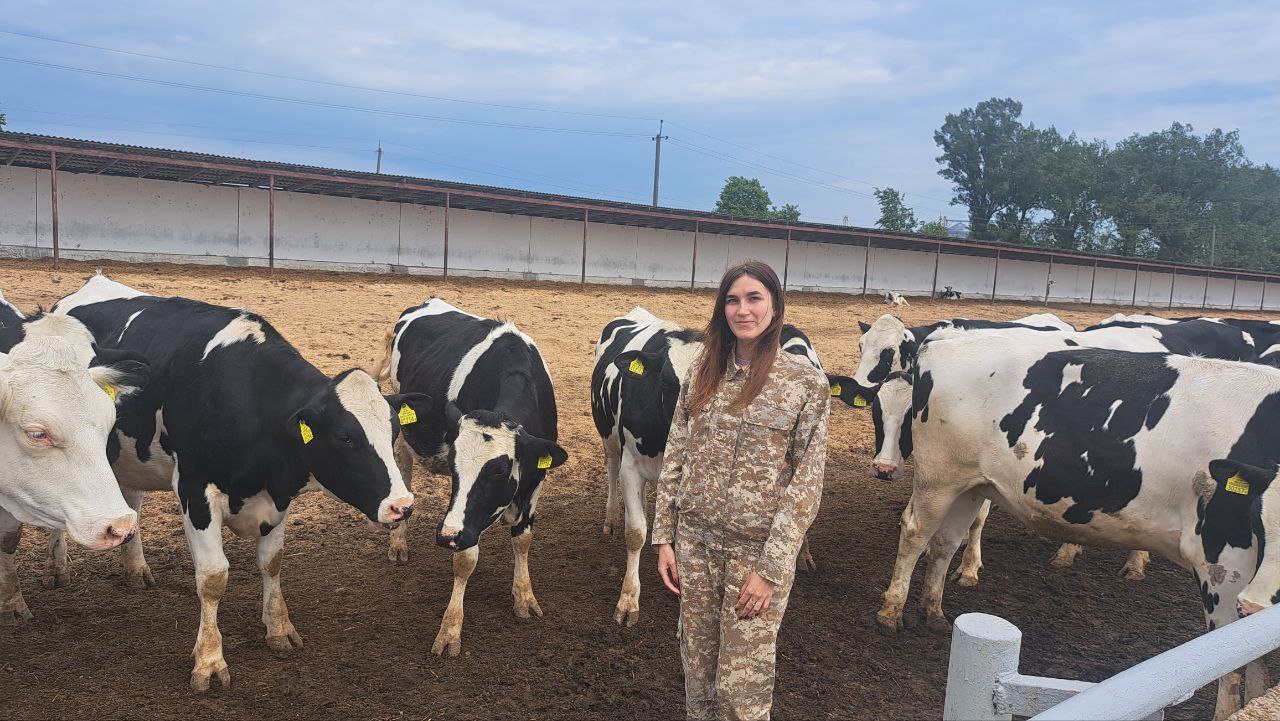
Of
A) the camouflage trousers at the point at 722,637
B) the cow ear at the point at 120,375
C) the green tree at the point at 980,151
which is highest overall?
the green tree at the point at 980,151

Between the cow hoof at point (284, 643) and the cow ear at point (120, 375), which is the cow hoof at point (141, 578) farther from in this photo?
the cow ear at point (120, 375)

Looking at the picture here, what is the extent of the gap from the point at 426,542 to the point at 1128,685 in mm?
5752

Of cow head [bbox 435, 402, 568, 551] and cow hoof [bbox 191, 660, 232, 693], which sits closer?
cow hoof [bbox 191, 660, 232, 693]

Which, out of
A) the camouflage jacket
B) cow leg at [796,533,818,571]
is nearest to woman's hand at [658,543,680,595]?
the camouflage jacket

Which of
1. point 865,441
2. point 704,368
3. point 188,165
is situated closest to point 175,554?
point 704,368

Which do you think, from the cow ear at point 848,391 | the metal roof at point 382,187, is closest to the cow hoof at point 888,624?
the cow ear at point 848,391

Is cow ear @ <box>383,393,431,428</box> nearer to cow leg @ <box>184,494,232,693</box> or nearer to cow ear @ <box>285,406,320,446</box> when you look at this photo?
cow ear @ <box>285,406,320,446</box>

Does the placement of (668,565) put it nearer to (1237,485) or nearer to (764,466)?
(764,466)

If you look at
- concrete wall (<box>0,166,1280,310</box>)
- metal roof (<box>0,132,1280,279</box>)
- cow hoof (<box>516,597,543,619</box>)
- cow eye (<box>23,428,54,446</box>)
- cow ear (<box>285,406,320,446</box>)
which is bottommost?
cow hoof (<box>516,597,543,619</box>)

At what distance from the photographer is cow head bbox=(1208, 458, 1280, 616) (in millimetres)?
3646

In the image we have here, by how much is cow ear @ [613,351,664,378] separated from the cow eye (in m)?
3.01

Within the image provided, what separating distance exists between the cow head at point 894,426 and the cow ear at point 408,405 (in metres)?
3.31

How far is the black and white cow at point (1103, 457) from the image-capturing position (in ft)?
13.3

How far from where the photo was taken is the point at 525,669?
4559 millimetres
